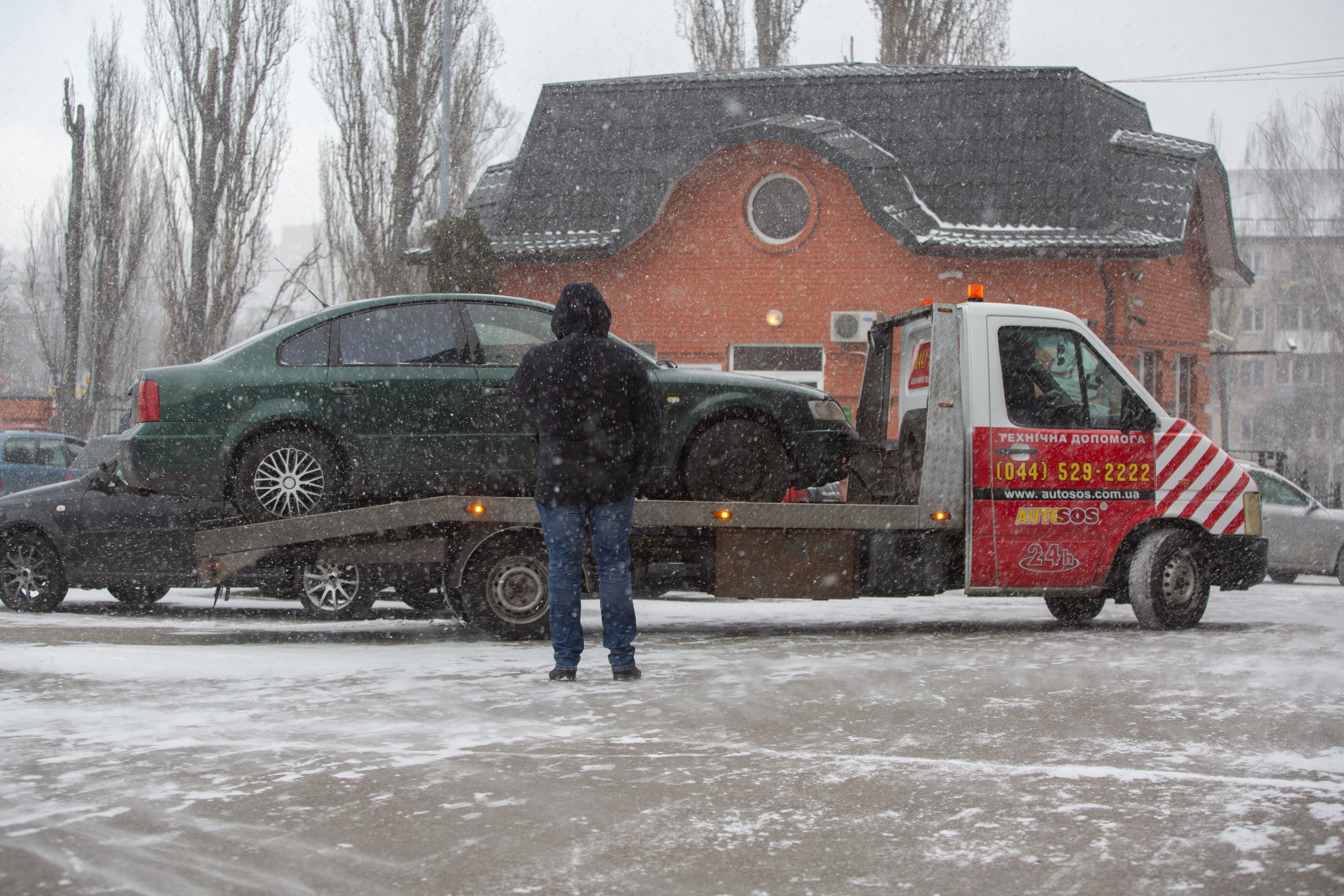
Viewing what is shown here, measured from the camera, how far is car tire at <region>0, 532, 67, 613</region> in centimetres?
1048

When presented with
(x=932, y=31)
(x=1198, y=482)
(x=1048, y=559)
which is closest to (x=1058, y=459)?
(x=1048, y=559)

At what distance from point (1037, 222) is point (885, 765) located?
49.5ft

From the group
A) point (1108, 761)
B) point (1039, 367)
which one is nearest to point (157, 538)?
point (1039, 367)

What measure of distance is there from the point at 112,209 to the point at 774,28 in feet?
47.5

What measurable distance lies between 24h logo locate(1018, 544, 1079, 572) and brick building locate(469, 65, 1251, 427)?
1003 cm

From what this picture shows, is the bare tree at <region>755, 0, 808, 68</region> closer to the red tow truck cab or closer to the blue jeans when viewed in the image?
the red tow truck cab

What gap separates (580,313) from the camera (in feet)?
20.8

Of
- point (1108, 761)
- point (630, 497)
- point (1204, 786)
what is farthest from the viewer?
point (630, 497)

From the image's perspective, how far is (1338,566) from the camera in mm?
15969

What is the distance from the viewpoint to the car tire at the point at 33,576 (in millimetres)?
10484

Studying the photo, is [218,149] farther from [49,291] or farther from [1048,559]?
[49,291]

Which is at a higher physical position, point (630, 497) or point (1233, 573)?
point (630, 497)

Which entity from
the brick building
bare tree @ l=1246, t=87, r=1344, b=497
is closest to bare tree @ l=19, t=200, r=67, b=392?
the brick building

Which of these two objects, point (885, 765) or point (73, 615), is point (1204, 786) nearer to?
point (885, 765)
